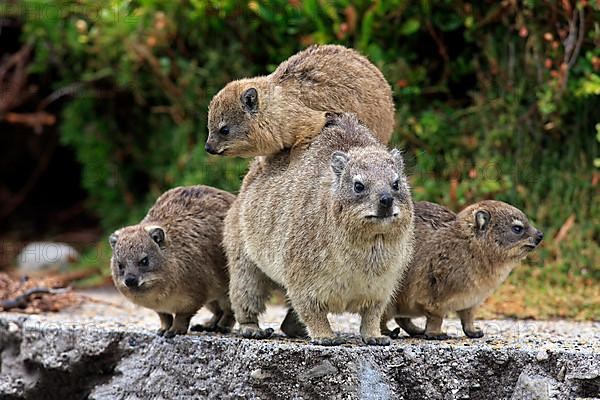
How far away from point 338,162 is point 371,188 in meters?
0.35

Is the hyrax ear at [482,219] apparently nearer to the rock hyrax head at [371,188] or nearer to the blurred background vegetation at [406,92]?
the rock hyrax head at [371,188]

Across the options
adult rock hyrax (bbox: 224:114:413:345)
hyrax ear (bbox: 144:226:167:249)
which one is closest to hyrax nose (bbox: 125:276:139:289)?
hyrax ear (bbox: 144:226:167:249)

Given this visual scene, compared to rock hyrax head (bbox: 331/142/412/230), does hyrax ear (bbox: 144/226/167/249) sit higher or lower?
lower

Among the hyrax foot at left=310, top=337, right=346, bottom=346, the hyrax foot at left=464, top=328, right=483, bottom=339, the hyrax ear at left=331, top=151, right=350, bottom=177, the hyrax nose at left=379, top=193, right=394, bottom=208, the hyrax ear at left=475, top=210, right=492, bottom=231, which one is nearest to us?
the hyrax nose at left=379, top=193, right=394, bottom=208

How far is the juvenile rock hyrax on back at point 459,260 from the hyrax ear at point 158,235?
1.64 meters

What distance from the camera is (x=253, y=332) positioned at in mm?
6422

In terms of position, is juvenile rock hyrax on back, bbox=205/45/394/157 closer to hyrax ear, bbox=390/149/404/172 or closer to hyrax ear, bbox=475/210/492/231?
hyrax ear, bbox=390/149/404/172

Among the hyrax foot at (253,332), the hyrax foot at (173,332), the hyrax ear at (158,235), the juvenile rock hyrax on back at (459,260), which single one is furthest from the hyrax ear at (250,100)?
the hyrax foot at (173,332)

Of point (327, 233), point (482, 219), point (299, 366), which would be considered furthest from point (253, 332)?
point (482, 219)

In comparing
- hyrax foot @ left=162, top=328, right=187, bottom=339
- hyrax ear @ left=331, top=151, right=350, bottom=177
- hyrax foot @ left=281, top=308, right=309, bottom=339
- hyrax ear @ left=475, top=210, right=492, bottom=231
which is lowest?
hyrax foot @ left=162, top=328, right=187, bottom=339

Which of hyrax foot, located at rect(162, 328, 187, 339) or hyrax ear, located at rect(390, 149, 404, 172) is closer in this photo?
hyrax ear, located at rect(390, 149, 404, 172)

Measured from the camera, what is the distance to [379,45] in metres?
10.3

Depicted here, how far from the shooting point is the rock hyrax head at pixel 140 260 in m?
6.55

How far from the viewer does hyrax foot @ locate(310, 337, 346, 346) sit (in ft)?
19.4
